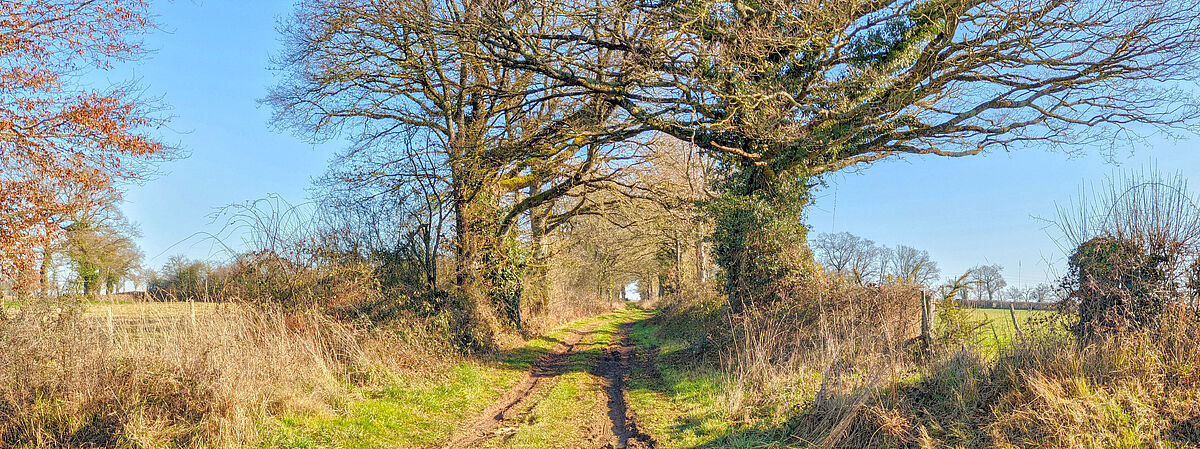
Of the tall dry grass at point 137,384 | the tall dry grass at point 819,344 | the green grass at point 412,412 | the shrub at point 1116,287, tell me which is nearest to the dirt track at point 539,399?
the green grass at point 412,412

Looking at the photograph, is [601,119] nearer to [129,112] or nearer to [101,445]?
[129,112]

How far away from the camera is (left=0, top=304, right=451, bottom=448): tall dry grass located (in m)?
6.38

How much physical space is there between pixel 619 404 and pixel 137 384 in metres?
6.44

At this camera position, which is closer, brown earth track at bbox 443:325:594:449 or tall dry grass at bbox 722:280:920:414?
brown earth track at bbox 443:325:594:449

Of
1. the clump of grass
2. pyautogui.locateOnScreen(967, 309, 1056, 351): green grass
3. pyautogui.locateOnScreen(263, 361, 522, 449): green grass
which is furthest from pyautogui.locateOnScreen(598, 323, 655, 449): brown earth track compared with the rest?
pyautogui.locateOnScreen(967, 309, 1056, 351): green grass

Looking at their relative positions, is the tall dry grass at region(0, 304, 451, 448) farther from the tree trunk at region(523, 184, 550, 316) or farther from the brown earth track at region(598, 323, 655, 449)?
the tree trunk at region(523, 184, 550, 316)

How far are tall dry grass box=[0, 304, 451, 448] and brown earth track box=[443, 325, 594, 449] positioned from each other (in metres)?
2.03

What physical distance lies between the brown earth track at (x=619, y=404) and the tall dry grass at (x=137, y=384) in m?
4.01

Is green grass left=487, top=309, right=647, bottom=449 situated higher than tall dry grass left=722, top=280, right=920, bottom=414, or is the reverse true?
tall dry grass left=722, top=280, right=920, bottom=414

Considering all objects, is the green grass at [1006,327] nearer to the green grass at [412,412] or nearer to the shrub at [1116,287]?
the shrub at [1116,287]

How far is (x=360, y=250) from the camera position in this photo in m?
13.2

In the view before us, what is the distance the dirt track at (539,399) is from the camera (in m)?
7.58

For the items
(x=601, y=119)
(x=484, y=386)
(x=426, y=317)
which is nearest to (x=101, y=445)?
(x=484, y=386)

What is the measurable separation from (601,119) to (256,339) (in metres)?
9.24
